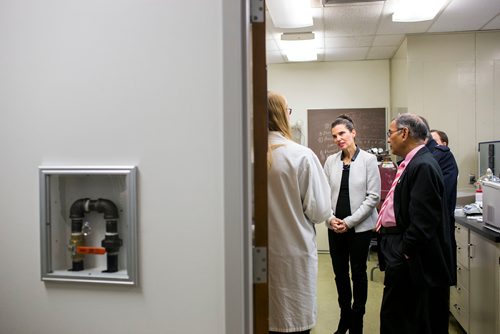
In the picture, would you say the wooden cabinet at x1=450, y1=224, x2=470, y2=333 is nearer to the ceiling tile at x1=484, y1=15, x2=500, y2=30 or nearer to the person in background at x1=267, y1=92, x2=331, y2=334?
the person in background at x1=267, y1=92, x2=331, y2=334

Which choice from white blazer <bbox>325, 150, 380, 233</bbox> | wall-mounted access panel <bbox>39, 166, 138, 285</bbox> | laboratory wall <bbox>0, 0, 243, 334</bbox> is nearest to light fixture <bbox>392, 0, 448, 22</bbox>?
white blazer <bbox>325, 150, 380, 233</bbox>

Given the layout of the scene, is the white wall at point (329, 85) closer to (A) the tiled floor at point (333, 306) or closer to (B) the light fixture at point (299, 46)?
(B) the light fixture at point (299, 46)

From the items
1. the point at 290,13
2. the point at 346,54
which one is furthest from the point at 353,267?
the point at 346,54

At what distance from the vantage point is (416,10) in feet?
11.2

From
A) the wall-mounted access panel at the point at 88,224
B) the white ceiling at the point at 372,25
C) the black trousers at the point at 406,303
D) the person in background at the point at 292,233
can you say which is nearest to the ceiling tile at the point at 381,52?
the white ceiling at the point at 372,25

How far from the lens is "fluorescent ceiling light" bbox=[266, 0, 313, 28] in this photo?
10.3 feet

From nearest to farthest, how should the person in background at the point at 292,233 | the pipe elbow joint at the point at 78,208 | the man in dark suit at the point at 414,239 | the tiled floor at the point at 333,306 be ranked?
the pipe elbow joint at the point at 78,208
the person in background at the point at 292,233
the man in dark suit at the point at 414,239
the tiled floor at the point at 333,306

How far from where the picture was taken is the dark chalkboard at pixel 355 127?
5.29 m

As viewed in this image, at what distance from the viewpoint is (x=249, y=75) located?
116 centimetres

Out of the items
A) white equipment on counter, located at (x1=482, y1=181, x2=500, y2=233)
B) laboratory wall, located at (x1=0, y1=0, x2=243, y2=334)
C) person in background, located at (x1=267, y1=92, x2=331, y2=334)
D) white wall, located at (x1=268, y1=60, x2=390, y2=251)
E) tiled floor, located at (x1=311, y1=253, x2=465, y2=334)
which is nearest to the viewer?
laboratory wall, located at (x1=0, y1=0, x2=243, y2=334)

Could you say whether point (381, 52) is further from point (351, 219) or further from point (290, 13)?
point (351, 219)

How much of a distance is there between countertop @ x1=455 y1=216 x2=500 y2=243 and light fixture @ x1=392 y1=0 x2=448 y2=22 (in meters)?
1.75

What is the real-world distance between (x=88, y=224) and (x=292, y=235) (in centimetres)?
80

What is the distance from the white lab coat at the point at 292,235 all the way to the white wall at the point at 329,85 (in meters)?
3.71
